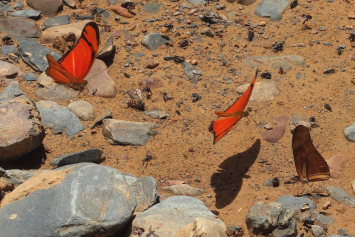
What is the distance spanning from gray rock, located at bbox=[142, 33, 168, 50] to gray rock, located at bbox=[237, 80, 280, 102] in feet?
4.46

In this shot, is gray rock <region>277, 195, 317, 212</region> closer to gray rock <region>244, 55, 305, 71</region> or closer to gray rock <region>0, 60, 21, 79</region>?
gray rock <region>244, 55, 305, 71</region>

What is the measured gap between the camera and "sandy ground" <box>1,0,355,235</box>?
19.2 ft

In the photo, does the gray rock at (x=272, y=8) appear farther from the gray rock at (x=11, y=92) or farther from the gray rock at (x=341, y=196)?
the gray rock at (x=11, y=92)

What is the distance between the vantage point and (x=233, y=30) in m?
7.98

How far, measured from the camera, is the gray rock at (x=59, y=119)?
6.40 m

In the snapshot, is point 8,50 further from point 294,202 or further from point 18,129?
A: point 294,202

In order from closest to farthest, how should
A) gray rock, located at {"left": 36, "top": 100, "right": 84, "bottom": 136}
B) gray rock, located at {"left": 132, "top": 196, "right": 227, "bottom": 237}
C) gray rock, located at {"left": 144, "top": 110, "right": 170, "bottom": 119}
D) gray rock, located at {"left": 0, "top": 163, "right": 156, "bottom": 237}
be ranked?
gray rock, located at {"left": 0, "top": 163, "right": 156, "bottom": 237}, gray rock, located at {"left": 132, "top": 196, "right": 227, "bottom": 237}, gray rock, located at {"left": 36, "top": 100, "right": 84, "bottom": 136}, gray rock, located at {"left": 144, "top": 110, "right": 170, "bottom": 119}

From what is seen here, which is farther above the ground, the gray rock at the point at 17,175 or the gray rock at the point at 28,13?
the gray rock at the point at 28,13

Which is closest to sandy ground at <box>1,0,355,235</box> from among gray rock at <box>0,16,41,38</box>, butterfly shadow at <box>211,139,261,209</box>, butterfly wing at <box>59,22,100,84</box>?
butterfly shadow at <box>211,139,261,209</box>

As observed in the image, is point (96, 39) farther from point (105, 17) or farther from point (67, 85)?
point (105, 17)

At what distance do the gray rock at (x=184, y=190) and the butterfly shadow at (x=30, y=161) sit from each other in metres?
1.42

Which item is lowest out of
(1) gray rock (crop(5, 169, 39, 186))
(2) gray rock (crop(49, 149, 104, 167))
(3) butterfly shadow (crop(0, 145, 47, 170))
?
(3) butterfly shadow (crop(0, 145, 47, 170))

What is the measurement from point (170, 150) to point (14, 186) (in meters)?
1.75

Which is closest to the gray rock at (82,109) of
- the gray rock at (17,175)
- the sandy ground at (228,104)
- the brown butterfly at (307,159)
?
the sandy ground at (228,104)
